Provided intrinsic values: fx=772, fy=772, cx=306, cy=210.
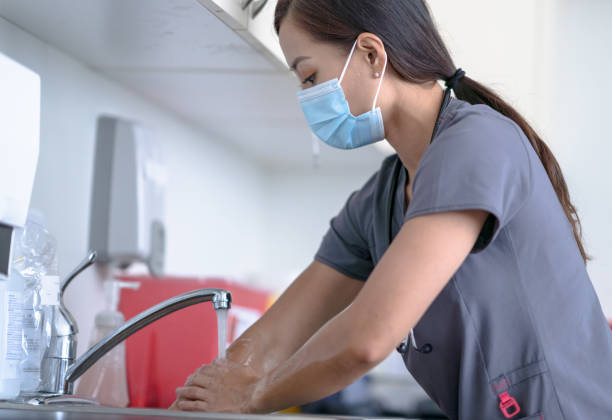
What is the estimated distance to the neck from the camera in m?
1.11

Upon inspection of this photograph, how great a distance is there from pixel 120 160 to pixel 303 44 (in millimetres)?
742

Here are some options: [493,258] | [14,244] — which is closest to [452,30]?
[493,258]

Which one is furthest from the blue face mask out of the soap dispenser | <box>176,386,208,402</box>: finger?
the soap dispenser

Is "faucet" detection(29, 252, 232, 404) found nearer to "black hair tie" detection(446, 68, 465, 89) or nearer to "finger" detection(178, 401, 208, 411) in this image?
"finger" detection(178, 401, 208, 411)

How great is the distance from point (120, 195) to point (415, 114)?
84 centimetres

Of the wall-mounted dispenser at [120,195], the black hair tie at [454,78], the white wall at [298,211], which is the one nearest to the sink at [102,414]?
the black hair tie at [454,78]

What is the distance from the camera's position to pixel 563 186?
43.6 inches

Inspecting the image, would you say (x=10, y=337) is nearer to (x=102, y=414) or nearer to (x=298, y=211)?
(x=102, y=414)

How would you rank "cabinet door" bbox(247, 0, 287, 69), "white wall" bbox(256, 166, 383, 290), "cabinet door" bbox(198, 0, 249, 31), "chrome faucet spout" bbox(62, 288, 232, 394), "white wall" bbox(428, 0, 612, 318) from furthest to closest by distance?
"white wall" bbox(256, 166, 383, 290), "white wall" bbox(428, 0, 612, 318), "cabinet door" bbox(247, 0, 287, 69), "cabinet door" bbox(198, 0, 249, 31), "chrome faucet spout" bbox(62, 288, 232, 394)

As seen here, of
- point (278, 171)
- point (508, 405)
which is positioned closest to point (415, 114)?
point (508, 405)

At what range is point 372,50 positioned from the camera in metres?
1.09

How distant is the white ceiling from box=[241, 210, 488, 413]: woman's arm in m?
0.60

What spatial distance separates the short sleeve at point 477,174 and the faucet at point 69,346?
37cm

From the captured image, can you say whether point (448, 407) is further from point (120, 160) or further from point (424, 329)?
point (120, 160)
